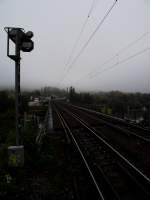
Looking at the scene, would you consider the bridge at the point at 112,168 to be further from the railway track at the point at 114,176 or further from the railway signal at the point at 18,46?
the railway signal at the point at 18,46

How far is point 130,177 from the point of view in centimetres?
602

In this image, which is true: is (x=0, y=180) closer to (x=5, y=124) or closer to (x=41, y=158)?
(x=41, y=158)

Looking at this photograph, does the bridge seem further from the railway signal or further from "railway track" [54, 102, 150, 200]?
the railway signal

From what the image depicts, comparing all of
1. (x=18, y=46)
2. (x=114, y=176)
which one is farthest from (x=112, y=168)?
(x=18, y=46)

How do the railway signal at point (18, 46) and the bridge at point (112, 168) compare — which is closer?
the bridge at point (112, 168)

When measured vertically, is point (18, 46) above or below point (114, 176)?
above

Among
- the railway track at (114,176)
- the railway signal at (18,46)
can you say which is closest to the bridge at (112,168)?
the railway track at (114,176)

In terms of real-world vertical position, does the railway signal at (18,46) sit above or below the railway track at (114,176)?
above

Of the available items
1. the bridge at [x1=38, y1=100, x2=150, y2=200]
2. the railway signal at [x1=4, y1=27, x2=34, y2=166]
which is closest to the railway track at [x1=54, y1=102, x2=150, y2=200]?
the bridge at [x1=38, y1=100, x2=150, y2=200]

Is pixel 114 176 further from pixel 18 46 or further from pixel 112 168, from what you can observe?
pixel 18 46

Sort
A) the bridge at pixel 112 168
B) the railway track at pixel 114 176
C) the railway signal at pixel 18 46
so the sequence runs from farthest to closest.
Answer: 1. the railway signal at pixel 18 46
2. the bridge at pixel 112 168
3. the railway track at pixel 114 176

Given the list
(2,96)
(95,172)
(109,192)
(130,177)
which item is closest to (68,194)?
(109,192)

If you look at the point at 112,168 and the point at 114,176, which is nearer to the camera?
the point at 114,176

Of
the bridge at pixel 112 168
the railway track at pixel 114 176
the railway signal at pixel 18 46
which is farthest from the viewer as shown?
the railway signal at pixel 18 46
